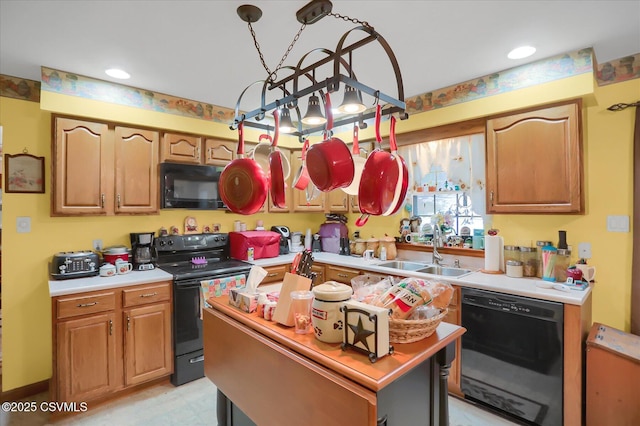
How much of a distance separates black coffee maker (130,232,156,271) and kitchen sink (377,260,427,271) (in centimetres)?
225

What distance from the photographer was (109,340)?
8.23 feet

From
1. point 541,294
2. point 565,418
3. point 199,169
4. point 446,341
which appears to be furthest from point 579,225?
point 199,169

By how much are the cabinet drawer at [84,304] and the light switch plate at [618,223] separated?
3801 mm

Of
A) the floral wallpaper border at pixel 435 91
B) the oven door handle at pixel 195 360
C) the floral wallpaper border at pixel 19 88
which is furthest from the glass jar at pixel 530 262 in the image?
the floral wallpaper border at pixel 19 88

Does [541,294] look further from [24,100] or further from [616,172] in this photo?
[24,100]

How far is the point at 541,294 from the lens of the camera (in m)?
2.13

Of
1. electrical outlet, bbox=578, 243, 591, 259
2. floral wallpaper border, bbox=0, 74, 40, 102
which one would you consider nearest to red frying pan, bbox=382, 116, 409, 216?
electrical outlet, bbox=578, 243, 591, 259

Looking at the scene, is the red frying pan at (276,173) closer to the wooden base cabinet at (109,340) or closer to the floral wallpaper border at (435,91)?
the wooden base cabinet at (109,340)

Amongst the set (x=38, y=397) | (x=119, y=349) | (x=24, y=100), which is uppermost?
(x=24, y=100)

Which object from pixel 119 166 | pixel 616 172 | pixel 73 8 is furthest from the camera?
pixel 119 166

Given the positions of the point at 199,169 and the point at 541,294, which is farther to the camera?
the point at 199,169

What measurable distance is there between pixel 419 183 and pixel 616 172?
5.11 feet

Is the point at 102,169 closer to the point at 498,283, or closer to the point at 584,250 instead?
the point at 498,283

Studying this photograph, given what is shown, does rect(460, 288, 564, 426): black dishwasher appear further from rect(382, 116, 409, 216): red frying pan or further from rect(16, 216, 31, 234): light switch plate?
rect(16, 216, 31, 234): light switch plate
